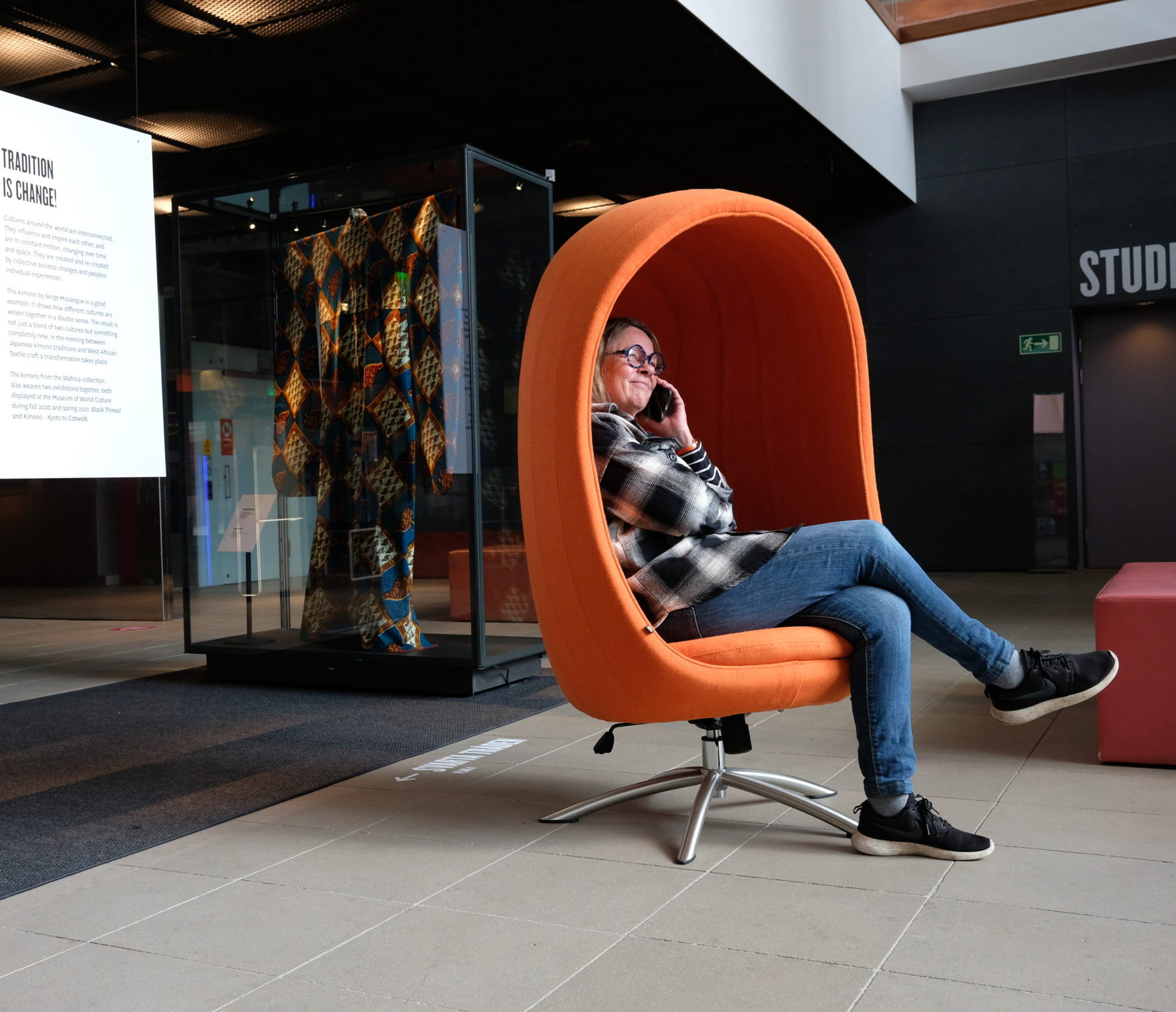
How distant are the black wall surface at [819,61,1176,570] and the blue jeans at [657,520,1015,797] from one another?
6.88 metres

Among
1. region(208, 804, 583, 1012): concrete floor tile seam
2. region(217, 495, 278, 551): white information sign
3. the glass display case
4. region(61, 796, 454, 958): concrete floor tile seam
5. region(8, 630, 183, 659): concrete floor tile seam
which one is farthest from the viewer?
region(8, 630, 183, 659): concrete floor tile seam

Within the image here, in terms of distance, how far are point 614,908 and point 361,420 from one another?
284 cm

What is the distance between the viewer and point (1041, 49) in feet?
26.6

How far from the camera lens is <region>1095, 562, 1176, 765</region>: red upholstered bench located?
276cm

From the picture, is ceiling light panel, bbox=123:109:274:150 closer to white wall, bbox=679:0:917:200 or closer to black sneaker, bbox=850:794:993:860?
white wall, bbox=679:0:917:200

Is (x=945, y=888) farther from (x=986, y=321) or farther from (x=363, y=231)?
(x=986, y=321)

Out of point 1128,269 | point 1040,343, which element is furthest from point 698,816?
point 1128,269

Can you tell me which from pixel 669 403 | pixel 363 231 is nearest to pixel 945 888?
pixel 669 403

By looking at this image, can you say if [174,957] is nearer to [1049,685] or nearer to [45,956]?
[45,956]

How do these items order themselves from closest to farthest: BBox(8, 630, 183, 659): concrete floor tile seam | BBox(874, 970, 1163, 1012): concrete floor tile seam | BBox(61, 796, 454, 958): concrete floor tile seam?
1. BBox(874, 970, 1163, 1012): concrete floor tile seam
2. BBox(61, 796, 454, 958): concrete floor tile seam
3. BBox(8, 630, 183, 659): concrete floor tile seam

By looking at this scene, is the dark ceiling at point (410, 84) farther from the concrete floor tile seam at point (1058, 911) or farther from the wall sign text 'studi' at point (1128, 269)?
the concrete floor tile seam at point (1058, 911)

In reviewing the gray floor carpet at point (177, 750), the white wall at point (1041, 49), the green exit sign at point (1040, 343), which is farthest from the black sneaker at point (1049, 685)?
the green exit sign at point (1040, 343)

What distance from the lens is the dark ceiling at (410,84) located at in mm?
5090

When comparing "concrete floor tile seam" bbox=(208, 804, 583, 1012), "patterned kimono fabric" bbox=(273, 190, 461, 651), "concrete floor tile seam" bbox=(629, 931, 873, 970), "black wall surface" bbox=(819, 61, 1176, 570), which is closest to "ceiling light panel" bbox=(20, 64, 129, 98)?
"patterned kimono fabric" bbox=(273, 190, 461, 651)
